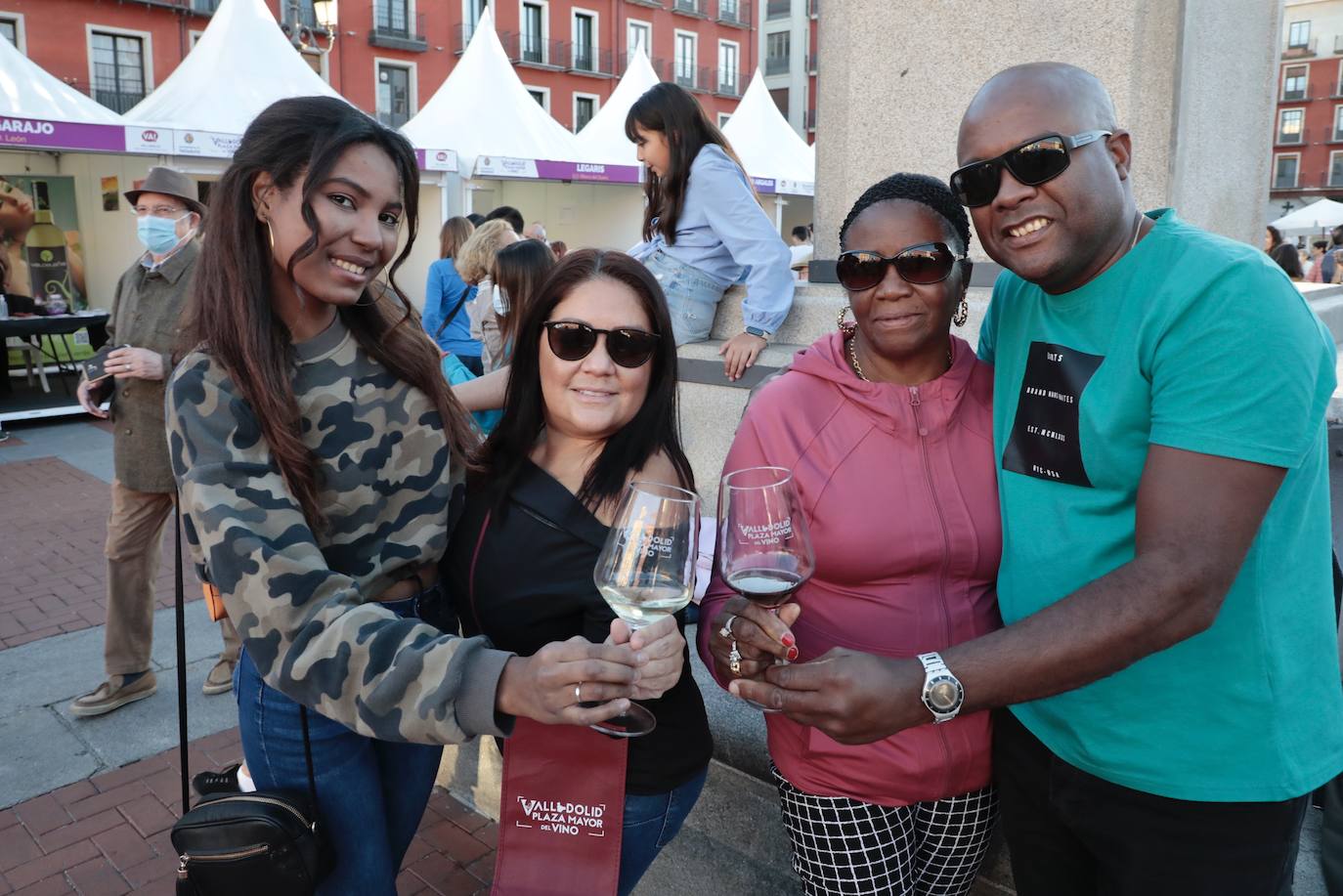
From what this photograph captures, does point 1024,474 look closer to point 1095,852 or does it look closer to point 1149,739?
point 1149,739

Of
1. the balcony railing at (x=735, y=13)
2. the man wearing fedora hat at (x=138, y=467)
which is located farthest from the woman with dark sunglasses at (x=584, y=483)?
the balcony railing at (x=735, y=13)

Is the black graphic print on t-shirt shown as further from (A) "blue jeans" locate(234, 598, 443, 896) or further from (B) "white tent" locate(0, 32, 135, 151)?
(B) "white tent" locate(0, 32, 135, 151)

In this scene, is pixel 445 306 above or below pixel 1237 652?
above

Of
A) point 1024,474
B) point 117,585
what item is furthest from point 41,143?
point 1024,474

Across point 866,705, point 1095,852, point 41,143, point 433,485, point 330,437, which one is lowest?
point 1095,852

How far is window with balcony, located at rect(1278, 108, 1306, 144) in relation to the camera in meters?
54.4

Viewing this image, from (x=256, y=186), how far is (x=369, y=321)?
0.32m

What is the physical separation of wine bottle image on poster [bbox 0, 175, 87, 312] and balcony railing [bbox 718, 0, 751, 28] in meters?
32.8

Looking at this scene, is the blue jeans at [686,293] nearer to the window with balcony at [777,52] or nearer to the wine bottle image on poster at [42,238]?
the wine bottle image on poster at [42,238]

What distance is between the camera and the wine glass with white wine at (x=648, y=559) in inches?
59.9

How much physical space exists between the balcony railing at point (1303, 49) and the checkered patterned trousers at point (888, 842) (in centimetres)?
6626

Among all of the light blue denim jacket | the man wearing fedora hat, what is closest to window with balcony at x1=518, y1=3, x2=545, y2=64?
the man wearing fedora hat

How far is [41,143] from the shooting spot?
35.1ft

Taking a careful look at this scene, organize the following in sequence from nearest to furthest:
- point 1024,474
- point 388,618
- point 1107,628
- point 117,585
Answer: point 1107,628 < point 388,618 < point 1024,474 < point 117,585
